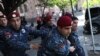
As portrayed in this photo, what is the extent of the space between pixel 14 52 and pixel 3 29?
1.73ft

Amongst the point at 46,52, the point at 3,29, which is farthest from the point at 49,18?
the point at 46,52

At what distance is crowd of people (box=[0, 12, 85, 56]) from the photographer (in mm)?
4742

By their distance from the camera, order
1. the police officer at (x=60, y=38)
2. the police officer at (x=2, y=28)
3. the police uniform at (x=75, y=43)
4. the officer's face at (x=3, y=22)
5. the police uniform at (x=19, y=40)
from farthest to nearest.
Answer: the officer's face at (x=3, y=22) → the police officer at (x=2, y=28) → the police uniform at (x=75, y=43) → the police uniform at (x=19, y=40) → the police officer at (x=60, y=38)

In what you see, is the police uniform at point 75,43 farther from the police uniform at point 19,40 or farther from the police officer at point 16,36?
the police officer at point 16,36

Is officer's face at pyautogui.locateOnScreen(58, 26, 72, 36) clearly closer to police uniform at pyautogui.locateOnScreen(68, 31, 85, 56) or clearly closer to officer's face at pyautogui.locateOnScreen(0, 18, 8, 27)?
police uniform at pyautogui.locateOnScreen(68, 31, 85, 56)

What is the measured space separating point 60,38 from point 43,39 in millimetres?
428

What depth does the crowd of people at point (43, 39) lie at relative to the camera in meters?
4.74

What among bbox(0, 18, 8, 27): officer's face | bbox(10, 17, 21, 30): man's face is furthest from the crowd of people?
bbox(0, 18, 8, 27): officer's face

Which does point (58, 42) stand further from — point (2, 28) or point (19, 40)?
point (2, 28)

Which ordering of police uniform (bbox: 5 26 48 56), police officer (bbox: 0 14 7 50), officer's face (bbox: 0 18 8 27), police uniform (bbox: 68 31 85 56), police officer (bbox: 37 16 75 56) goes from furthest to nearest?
1. officer's face (bbox: 0 18 8 27)
2. police officer (bbox: 0 14 7 50)
3. police uniform (bbox: 68 31 85 56)
4. police uniform (bbox: 5 26 48 56)
5. police officer (bbox: 37 16 75 56)

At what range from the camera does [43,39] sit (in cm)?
510

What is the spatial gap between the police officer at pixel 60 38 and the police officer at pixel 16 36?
2.13ft

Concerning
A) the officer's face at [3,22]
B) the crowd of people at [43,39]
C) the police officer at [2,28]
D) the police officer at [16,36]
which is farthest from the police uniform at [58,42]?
the officer's face at [3,22]

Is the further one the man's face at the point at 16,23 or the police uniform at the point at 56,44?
the man's face at the point at 16,23
